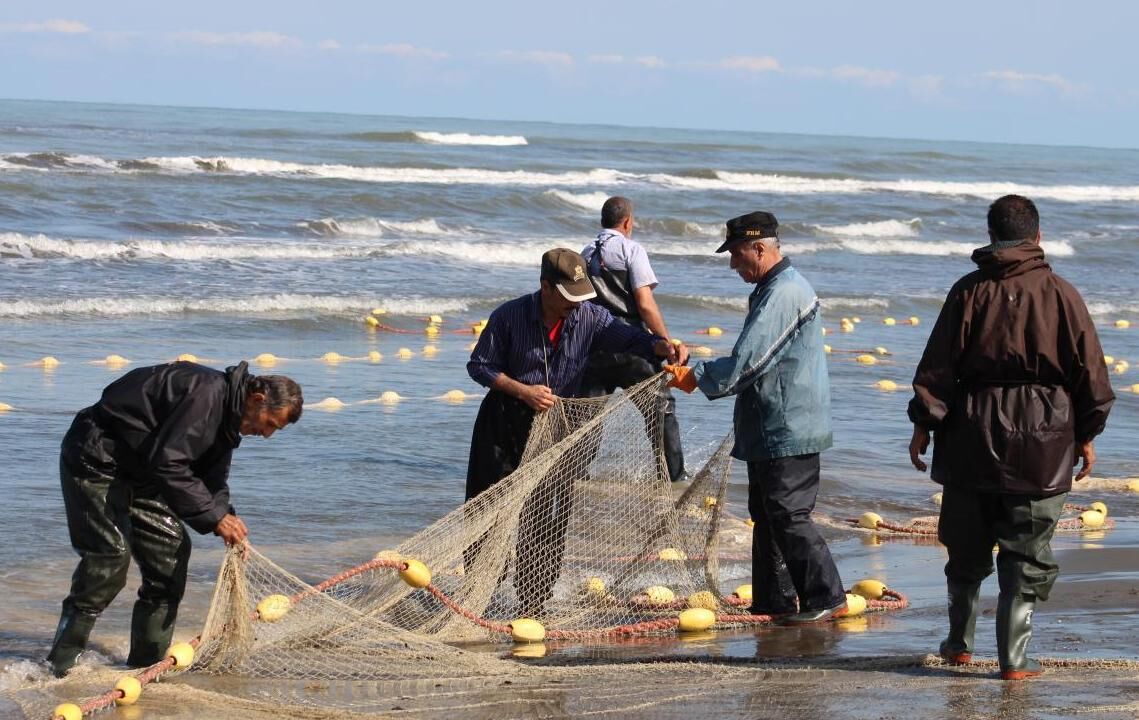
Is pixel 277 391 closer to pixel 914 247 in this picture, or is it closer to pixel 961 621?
pixel 961 621

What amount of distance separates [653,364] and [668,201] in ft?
93.2

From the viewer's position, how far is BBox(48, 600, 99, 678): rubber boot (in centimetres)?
514

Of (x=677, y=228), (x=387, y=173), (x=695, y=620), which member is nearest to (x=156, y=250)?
(x=677, y=228)

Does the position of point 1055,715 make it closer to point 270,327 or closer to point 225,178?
point 270,327

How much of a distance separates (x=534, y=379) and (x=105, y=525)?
183cm

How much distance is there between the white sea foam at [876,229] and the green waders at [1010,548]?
26037 millimetres

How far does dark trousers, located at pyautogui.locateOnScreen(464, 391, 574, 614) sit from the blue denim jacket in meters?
0.78

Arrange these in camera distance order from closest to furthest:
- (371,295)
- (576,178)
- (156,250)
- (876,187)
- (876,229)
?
(371,295) → (156,250) → (876,229) → (576,178) → (876,187)

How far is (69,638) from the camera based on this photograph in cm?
515

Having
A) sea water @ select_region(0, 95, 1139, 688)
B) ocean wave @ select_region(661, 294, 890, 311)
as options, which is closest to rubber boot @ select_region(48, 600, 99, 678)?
sea water @ select_region(0, 95, 1139, 688)

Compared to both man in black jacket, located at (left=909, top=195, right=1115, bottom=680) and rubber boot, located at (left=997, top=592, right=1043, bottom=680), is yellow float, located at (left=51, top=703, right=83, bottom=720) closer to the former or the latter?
man in black jacket, located at (left=909, top=195, right=1115, bottom=680)

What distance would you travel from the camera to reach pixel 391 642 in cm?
536

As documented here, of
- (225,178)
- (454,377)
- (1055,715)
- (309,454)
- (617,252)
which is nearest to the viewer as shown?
(1055,715)

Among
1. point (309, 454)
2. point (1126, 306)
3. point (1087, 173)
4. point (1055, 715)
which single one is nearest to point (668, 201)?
point (1126, 306)
